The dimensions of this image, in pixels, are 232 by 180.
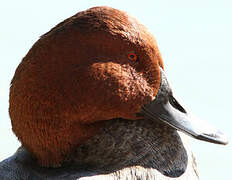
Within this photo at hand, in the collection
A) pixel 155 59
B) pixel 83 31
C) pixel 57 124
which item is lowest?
pixel 57 124

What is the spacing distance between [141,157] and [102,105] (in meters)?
0.31

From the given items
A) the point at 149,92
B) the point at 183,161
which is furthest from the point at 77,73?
the point at 183,161

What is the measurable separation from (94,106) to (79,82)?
12 cm

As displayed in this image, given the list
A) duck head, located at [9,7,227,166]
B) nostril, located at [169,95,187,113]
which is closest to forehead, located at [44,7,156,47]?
duck head, located at [9,7,227,166]

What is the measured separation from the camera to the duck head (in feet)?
6.13

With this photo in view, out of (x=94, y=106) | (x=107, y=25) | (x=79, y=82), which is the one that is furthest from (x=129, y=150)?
(x=107, y=25)

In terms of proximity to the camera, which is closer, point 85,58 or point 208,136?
point 85,58

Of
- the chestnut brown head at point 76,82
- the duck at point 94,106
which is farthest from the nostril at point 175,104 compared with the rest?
the chestnut brown head at point 76,82

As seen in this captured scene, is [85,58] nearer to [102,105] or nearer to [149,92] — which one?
[102,105]

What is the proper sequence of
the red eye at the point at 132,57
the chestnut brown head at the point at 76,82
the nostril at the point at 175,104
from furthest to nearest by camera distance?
the nostril at the point at 175,104, the red eye at the point at 132,57, the chestnut brown head at the point at 76,82

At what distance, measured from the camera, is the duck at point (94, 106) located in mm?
1872

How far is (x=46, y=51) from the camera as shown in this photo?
191 centimetres

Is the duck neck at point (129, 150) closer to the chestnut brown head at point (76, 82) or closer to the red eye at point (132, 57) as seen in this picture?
the chestnut brown head at point (76, 82)

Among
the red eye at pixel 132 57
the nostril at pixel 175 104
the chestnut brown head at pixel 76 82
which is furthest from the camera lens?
the nostril at pixel 175 104
